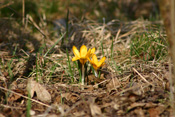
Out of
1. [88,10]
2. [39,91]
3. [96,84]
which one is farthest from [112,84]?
[88,10]

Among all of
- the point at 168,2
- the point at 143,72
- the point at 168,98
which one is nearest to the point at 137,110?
the point at 168,98

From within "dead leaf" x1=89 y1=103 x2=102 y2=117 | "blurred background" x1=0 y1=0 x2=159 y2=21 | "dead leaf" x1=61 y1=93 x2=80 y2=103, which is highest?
"blurred background" x1=0 y1=0 x2=159 y2=21

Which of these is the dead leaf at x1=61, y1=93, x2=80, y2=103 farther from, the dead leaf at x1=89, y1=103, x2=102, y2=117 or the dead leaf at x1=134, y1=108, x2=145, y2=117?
the dead leaf at x1=134, y1=108, x2=145, y2=117

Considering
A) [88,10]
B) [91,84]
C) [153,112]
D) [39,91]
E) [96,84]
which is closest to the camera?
[153,112]

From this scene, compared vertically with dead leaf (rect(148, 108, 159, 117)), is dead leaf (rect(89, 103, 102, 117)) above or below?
above

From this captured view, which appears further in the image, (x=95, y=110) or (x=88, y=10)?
(x=88, y=10)

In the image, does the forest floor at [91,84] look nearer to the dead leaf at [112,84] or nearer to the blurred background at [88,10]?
the dead leaf at [112,84]

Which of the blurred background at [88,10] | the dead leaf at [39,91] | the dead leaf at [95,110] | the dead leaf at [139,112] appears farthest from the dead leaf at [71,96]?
the blurred background at [88,10]

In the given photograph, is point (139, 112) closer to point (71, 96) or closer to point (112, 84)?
point (112, 84)

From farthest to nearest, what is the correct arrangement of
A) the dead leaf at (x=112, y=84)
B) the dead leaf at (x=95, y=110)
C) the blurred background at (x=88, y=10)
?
the blurred background at (x=88, y=10) → the dead leaf at (x=112, y=84) → the dead leaf at (x=95, y=110)

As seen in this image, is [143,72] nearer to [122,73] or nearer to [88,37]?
[122,73]

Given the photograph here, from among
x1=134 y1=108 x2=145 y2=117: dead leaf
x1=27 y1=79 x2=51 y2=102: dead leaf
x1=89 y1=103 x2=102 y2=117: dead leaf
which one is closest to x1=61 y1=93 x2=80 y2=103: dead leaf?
x1=27 y1=79 x2=51 y2=102: dead leaf

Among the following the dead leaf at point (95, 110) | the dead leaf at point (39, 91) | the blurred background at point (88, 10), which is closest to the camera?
the dead leaf at point (95, 110)
